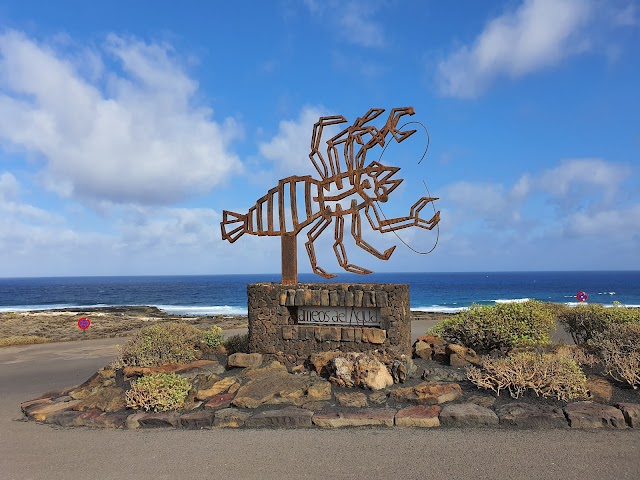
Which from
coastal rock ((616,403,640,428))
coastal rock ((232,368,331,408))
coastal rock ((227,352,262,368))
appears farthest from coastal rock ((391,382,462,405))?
coastal rock ((227,352,262,368))

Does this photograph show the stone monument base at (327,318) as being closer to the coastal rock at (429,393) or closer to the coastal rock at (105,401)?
the coastal rock at (429,393)

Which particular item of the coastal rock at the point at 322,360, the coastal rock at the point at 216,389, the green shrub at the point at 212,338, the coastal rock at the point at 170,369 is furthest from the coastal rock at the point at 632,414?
the green shrub at the point at 212,338

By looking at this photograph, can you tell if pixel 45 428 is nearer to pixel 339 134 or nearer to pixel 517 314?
pixel 339 134

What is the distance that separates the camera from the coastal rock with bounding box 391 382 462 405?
22.5 ft

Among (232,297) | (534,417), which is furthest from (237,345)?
(232,297)

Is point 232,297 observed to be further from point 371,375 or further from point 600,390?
point 600,390

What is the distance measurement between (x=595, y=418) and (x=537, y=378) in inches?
35.4

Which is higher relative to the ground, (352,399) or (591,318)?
(591,318)

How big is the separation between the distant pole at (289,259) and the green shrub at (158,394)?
3183mm

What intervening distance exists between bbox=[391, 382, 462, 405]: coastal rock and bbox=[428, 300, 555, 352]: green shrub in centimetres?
272

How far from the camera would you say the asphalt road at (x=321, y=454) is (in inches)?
197

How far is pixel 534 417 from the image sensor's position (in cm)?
609

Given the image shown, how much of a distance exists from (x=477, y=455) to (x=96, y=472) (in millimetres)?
4238

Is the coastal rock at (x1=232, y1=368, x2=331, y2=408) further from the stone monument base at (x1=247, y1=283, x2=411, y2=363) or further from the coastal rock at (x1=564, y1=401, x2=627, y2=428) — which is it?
the coastal rock at (x1=564, y1=401, x2=627, y2=428)
